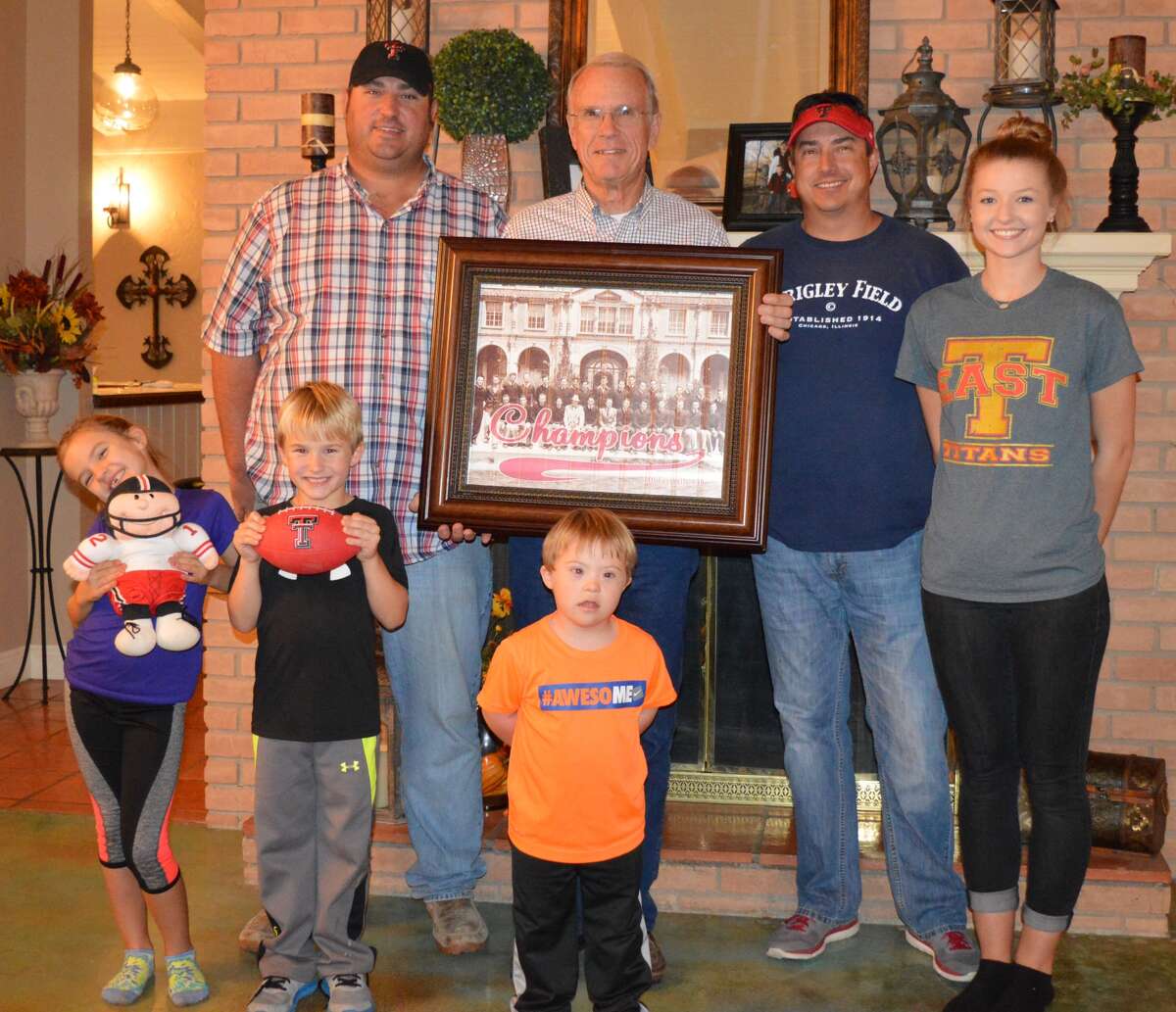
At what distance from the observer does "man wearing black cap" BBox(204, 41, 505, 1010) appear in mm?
2732

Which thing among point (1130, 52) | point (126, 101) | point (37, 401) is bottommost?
point (37, 401)

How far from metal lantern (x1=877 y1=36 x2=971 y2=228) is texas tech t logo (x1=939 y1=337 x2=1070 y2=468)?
1.01 m

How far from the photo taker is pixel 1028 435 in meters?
2.33

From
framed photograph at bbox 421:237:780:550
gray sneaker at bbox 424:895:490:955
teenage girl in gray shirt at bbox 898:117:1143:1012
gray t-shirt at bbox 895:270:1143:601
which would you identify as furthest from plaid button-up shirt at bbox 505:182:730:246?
gray sneaker at bbox 424:895:490:955

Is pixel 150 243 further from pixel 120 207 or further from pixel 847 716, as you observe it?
pixel 847 716

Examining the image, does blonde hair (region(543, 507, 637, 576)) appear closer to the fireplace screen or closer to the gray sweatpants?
the gray sweatpants

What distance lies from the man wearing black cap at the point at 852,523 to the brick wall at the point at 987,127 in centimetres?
88

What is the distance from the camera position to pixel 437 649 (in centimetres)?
281

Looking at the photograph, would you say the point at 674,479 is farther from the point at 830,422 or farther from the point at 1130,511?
the point at 1130,511

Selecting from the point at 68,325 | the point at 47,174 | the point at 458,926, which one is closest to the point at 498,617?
the point at 458,926

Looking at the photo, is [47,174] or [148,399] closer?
[47,174]

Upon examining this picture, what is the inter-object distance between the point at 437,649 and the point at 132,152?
34.4ft

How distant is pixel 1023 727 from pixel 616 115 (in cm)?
143

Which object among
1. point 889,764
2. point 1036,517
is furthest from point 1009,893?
point 1036,517
